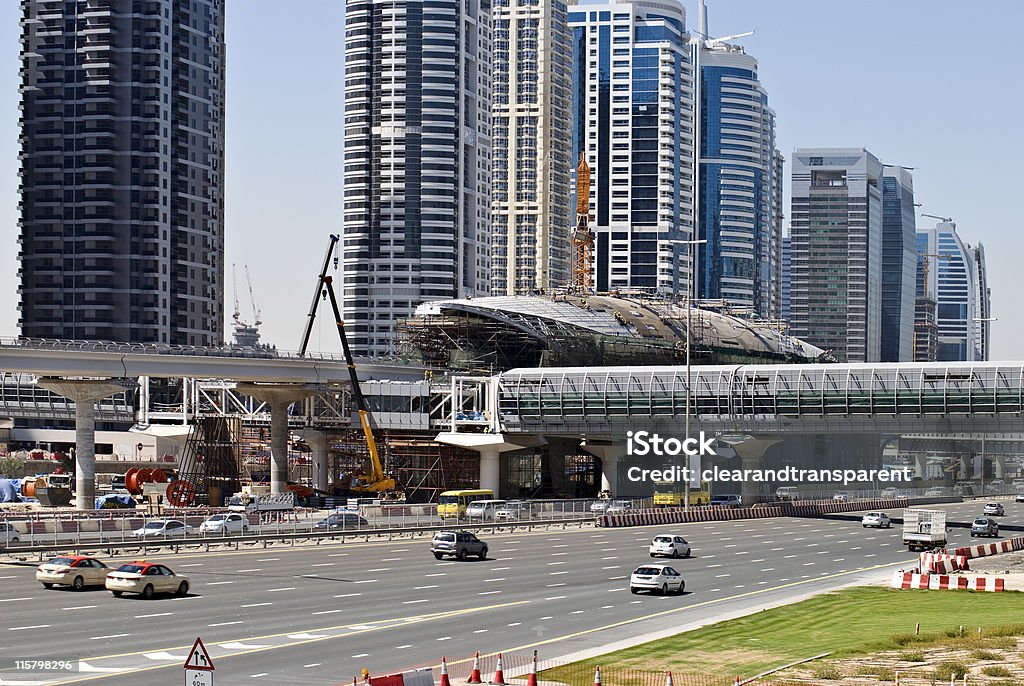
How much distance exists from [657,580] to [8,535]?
102 feet

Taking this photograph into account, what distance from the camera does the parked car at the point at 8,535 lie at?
219ft

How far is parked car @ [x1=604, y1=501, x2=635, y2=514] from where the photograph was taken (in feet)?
326

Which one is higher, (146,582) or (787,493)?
(146,582)

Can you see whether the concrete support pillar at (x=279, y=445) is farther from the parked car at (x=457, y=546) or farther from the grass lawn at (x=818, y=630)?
the grass lawn at (x=818, y=630)

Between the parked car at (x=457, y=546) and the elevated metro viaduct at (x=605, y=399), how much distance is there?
169 feet

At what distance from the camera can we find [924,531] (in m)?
79.1

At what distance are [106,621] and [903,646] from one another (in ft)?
75.8

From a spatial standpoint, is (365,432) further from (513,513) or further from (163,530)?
(163,530)

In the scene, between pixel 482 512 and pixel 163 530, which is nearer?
pixel 163 530

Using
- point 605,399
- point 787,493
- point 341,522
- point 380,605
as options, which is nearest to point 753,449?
point 787,493

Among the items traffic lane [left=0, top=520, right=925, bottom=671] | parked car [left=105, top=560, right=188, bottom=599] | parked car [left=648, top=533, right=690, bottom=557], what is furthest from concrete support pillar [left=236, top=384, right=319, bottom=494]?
parked car [left=105, top=560, right=188, bottom=599]

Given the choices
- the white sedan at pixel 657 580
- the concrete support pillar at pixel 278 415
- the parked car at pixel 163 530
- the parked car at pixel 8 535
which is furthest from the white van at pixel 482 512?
the white sedan at pixel 657 580

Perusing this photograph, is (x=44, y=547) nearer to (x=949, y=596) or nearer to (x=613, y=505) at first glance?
(x=949, y=596)

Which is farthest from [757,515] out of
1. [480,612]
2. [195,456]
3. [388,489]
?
[480,612]
